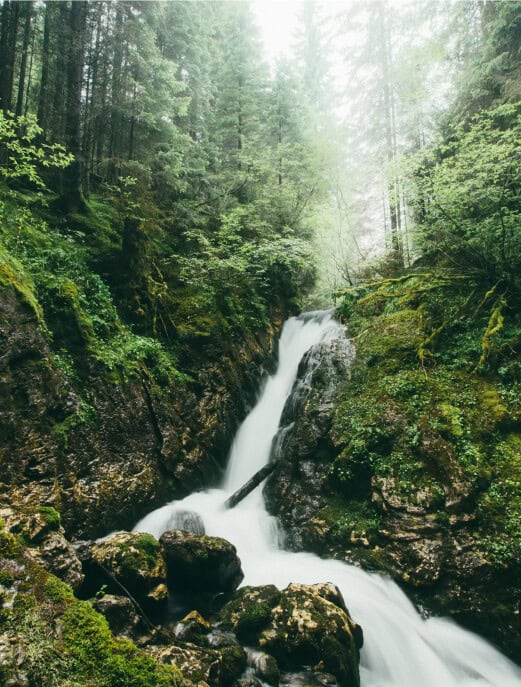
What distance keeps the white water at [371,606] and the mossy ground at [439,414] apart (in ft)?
3.08

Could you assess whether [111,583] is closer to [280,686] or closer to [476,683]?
[280,686]

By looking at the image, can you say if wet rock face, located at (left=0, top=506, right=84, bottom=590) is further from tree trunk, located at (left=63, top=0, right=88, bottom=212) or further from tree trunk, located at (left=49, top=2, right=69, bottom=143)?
tree trunk, located at (left=49, top=2, right=69, bottom=143)

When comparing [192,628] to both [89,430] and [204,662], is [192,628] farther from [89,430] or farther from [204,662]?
[89,430]

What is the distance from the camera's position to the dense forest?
4520mm

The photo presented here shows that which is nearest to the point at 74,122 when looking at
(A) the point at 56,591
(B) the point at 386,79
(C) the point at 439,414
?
(A) the point at 56,591

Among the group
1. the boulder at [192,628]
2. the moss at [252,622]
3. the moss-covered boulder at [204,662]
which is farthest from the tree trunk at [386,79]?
the moss-covered boulder at [204,662]

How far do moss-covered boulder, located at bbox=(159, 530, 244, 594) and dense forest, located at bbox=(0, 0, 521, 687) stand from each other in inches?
1.7

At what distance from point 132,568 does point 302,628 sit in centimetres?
226

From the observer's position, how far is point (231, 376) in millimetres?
10906

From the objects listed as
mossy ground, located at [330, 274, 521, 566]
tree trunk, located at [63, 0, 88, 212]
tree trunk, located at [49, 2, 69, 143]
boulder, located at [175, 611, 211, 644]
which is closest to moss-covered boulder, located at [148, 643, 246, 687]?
boulder, located at [175, 611, 211, 644]

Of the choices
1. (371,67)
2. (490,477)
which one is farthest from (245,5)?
(490,477)

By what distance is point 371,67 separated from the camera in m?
18.1

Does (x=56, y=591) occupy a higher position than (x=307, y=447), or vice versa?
Result: (x=56, y=591)

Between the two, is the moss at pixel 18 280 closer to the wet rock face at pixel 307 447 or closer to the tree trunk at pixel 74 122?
the tree trunk at pixel 74 122
